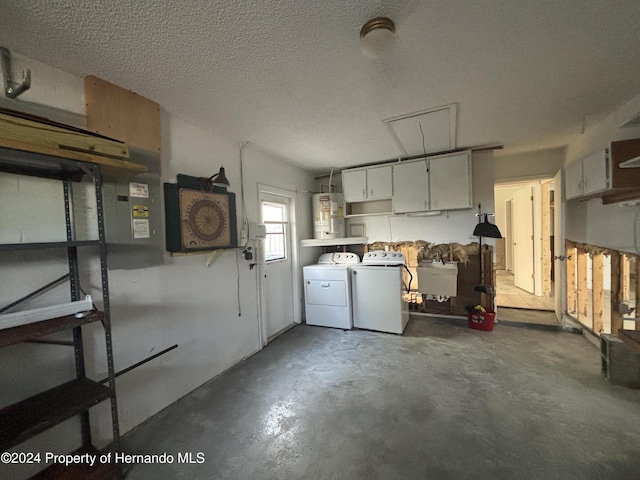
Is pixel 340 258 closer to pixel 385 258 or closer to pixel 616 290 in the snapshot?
pixel 385 258

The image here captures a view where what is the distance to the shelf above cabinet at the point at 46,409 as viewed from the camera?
3.64ft

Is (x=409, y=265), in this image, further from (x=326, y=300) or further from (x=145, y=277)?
(x=145, y=277)

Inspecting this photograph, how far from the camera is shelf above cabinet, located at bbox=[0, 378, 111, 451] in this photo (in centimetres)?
111

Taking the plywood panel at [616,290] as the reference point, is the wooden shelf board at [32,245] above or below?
above

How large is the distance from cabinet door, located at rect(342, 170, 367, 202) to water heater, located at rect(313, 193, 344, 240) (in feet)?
0.56

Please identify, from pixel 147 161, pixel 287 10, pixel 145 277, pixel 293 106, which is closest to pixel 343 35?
pixel 287 10

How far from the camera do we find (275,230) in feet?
11.8

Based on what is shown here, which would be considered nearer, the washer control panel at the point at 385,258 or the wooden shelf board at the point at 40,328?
the wooden shelf board at the point at 40,328

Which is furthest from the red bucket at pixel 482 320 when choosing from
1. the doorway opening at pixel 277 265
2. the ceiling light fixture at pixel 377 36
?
the ceiling light fixture at pixel 377 36

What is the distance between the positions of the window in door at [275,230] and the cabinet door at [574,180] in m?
3.35

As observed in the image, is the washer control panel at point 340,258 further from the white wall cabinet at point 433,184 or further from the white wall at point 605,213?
the white wall at point 605,213

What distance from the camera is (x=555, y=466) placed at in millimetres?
1416

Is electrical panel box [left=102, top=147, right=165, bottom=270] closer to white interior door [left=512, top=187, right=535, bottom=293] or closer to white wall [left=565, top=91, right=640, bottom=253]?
white wall [left=565, top=91, right=640, bottom=253]

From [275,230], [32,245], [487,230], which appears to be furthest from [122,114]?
[487,230]
